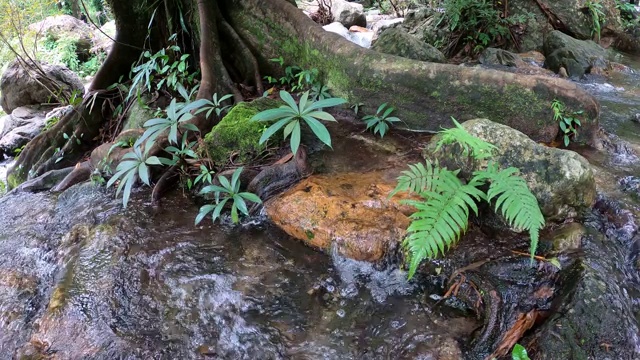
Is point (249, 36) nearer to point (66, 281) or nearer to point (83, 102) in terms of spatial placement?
point (83, 102)

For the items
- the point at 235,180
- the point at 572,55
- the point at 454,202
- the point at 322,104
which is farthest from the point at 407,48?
the point at 454,202

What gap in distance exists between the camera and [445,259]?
2857mm

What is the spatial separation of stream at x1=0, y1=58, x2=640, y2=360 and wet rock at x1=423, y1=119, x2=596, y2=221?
209 mm

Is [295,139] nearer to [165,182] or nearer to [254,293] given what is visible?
[254,293]

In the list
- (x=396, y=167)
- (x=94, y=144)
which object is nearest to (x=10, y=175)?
(x=94, y=144)

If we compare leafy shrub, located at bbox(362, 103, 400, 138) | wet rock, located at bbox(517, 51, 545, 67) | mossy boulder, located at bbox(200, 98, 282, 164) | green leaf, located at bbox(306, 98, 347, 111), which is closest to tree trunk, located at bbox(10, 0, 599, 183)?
leafy shrub, located at bbox(362, 103, 400, 138)

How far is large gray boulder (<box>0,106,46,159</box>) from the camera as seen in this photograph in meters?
9.02

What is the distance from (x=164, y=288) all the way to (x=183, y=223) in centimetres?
77

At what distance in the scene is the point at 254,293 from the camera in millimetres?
2871

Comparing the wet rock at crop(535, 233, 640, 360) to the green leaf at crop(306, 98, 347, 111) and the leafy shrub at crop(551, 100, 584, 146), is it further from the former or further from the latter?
the green leaf at crop(306, 98, 347, 111)

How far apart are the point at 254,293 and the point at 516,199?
1793 mm

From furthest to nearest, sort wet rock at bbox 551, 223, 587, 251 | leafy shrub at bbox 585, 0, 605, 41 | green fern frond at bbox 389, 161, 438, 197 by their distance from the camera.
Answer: leafy shrub at bbox 585, 0, 605, 41, green fern frond at bbox 389, 161, 438, 197, wet rock at bbox 551, 223, 587, 251

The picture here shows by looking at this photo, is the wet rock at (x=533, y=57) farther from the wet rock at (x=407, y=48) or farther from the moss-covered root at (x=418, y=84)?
the moss-covered root at (x=418, y=84)

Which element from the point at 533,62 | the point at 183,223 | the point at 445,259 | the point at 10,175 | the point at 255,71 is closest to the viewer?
the point at 445,259
